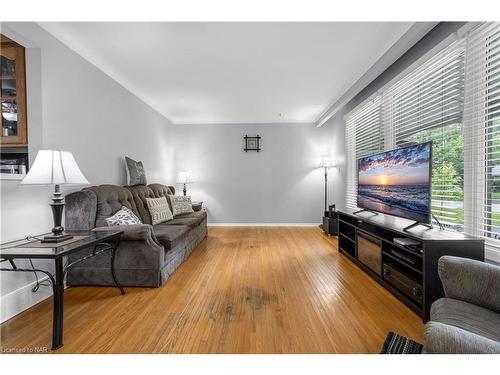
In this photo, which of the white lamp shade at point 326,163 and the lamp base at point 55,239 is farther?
the white lamp shade at point 326,163

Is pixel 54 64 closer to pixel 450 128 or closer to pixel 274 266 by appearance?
pixel 274 266

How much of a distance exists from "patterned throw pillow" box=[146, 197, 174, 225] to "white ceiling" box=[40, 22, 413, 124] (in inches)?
69.2

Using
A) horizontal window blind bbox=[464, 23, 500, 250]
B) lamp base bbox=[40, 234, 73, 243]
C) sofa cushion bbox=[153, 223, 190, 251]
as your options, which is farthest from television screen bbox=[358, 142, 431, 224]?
lamp base bbox=[40, 234, 73, 243]

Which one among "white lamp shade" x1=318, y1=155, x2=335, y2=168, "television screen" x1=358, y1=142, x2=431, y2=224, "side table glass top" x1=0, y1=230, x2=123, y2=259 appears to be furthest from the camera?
"white lamp shade" x1=318, y1=155, x2=335, y2=168

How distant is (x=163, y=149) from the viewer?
4.84m

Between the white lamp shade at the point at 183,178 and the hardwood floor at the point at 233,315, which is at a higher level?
the white lamp shade at the point at 183,178

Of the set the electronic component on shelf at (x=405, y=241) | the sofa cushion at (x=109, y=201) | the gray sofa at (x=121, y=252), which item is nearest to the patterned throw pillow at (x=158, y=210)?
the sofa cushion at (x=109, y=201)

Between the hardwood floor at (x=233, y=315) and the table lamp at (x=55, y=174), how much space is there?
662 millimetres

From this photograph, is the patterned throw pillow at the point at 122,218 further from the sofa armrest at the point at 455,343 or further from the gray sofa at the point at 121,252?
the sofa armrest at the point at 455,343

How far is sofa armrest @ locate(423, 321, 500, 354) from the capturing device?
82 centimetres

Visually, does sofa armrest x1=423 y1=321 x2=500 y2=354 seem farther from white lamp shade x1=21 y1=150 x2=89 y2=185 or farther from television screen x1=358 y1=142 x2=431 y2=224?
white lamp shade x1=21 y1=150 x2=89 y2=185

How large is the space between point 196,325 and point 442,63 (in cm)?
303

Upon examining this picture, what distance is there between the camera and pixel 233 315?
178 centimetres

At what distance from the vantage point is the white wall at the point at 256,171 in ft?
17.9
